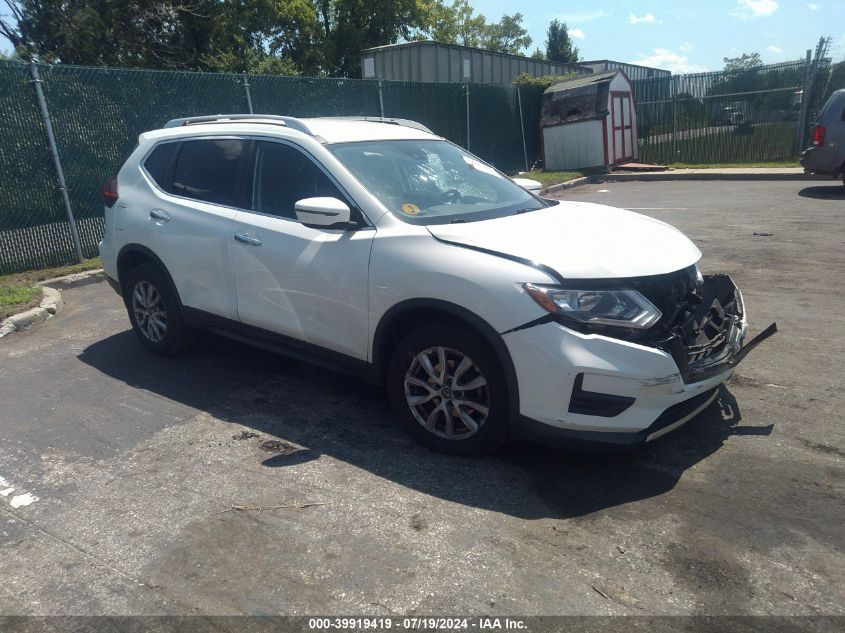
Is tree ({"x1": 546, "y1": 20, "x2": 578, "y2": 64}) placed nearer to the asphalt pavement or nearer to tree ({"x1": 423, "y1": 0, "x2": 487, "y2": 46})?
tree ({"x1": 423, "y1": 0, "x2": 487, "y2": 46})

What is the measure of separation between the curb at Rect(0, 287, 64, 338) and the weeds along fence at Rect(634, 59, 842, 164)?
56.2 feet

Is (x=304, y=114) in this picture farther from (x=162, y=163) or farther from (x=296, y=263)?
(x=296, y=263)

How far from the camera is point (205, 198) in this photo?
5203 millimetres

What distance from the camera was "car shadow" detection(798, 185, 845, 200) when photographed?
12499 mm

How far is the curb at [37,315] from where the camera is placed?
263 inches

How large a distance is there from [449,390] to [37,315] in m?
5.10

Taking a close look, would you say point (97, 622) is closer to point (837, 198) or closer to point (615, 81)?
point (837, 198)

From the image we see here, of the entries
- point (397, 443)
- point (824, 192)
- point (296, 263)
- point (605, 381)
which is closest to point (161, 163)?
point (296, 263)

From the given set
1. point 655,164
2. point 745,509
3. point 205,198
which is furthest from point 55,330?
point 655,164

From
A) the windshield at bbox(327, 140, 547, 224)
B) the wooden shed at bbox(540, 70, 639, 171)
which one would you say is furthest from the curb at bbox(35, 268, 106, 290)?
the wooden shed at bbox(540, 70, 639, 171)

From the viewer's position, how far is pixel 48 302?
24.3ft

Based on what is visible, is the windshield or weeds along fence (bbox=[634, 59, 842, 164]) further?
weeds along fence (bbox=[634, 59, 842, 164])

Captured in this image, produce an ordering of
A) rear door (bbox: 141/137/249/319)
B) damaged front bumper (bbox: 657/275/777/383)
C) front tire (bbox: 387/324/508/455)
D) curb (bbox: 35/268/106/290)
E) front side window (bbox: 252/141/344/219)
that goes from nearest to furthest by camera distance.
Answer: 1. damaged front bumper (bbox: 657/275/777/383)
2. front tire (bbox: 387/324/508/455)
3. front side window (bbox: 252/141/344/219)
4. rear door (bbox: 141/137/249/319)
5. curb (bbox: 35/268/106/290)

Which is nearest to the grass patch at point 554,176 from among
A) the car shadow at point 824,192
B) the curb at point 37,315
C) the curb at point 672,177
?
the curb at point 672,177
